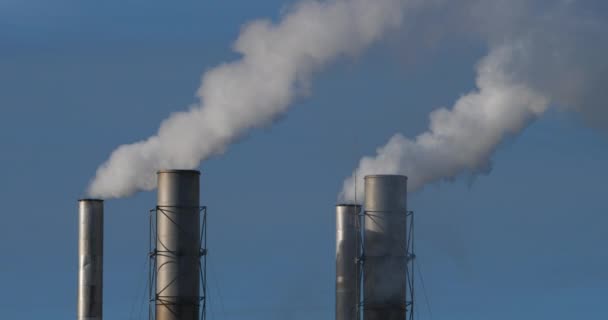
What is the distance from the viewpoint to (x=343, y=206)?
92.7 m

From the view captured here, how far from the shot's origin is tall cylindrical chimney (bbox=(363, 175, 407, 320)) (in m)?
80.1

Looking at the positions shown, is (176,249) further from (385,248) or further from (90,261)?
(385,248)

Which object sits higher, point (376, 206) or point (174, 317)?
point (376, 206)

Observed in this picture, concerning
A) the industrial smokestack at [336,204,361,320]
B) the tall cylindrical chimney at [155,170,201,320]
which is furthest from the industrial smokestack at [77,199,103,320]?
the industrial smokestack at [336,204,361,320]

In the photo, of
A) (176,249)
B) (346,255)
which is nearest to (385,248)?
(176,249)

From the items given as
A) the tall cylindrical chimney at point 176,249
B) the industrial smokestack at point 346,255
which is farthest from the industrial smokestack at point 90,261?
the industrial smokestack at point 346,255

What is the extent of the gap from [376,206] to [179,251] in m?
9.50

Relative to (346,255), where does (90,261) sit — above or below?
below

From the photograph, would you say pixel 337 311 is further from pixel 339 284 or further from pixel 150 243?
pixel 150 243

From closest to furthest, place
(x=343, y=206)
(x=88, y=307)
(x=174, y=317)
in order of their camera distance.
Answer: (x=174, y=317)
(x=88, y=307)
(x=343, y=206)

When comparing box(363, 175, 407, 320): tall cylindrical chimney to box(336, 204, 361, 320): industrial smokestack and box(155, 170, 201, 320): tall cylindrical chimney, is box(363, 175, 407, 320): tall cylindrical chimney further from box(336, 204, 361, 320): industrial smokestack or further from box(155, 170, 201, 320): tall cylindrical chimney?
box(336, 204, 361, 320): industrial smokestack

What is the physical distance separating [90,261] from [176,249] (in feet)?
24.5

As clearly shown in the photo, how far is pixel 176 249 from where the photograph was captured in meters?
79.6

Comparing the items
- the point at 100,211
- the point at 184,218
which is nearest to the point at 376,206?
the point at 184,218
